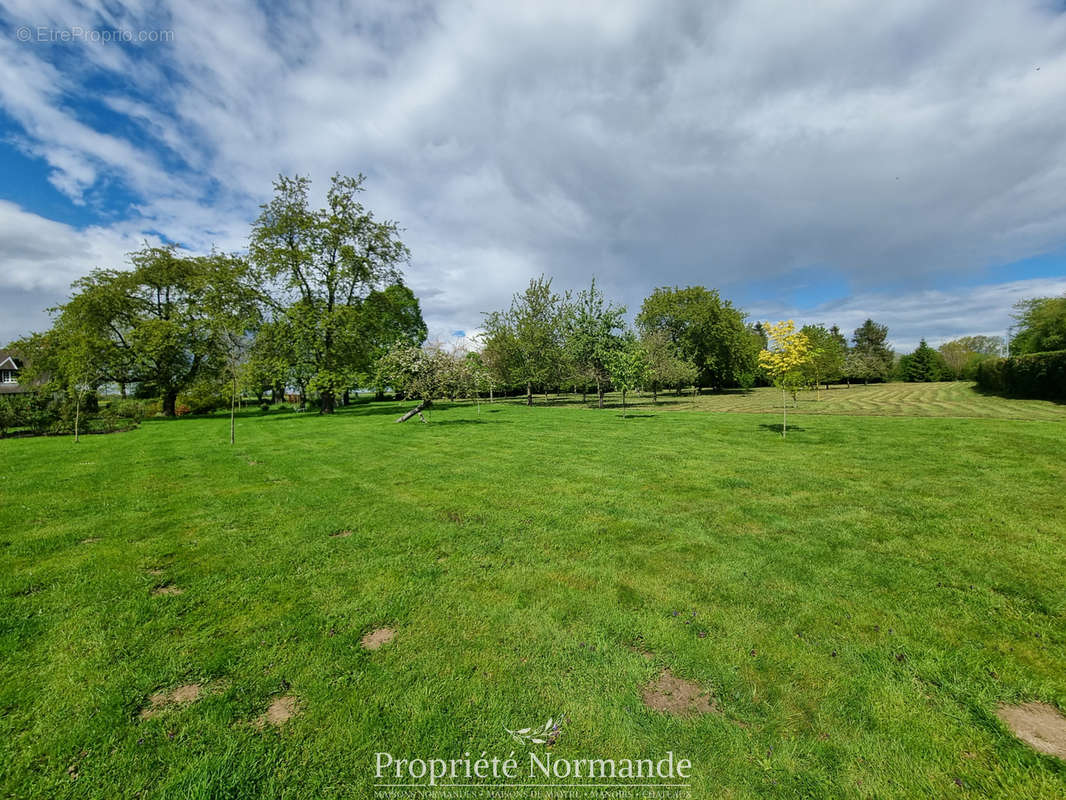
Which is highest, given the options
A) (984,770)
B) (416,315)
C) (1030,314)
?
(416,315)

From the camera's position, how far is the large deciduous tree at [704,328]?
5416 cm

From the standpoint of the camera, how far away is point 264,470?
34.2 ft

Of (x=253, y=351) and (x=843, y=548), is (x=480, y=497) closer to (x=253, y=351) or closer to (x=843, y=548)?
(x=843, y=548)

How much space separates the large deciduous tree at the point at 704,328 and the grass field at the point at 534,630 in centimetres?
4877

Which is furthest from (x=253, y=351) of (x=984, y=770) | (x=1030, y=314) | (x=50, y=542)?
(x=1030, y=314)

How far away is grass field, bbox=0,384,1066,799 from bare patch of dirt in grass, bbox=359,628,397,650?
0.10m

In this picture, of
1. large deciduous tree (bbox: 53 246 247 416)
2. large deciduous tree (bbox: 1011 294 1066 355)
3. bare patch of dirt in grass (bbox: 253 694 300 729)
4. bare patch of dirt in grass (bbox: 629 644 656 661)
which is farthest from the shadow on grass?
large deciduous tree (bbox: 53 246 247 416)

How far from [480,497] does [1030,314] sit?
54.6 meters

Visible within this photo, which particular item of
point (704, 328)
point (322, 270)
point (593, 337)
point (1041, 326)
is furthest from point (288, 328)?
point (1041, 326)

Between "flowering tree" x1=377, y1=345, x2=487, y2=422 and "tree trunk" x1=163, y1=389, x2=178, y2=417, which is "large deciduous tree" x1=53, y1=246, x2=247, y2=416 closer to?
"tree trunk" x1=163, y1=389, x2=178, y2=417

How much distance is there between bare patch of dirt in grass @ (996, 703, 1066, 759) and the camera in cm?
252

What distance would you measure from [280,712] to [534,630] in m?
2.03

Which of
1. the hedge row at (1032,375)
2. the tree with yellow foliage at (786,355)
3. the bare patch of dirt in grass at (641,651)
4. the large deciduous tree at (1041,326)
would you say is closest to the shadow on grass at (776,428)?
the tree with yellow foliage at (786,355)

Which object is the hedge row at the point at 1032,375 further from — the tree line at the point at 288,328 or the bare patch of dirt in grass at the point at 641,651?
the bare patch of dirt in grass at the point at 641,651
